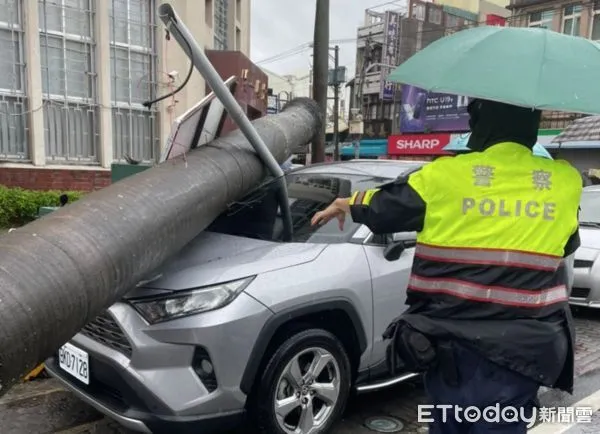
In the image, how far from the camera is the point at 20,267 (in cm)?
208

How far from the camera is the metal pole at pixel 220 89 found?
9.38 ft

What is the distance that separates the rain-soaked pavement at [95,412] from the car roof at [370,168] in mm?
1622

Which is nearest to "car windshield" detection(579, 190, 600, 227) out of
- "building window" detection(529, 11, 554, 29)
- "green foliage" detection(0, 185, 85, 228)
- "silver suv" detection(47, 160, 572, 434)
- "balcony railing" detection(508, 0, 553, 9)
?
"silver suv" detection(47, 160, 572, 434)

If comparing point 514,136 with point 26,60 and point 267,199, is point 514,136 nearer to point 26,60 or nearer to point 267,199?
point 267,199

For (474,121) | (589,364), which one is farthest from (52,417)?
(589,364)

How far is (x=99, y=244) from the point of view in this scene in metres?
2.39

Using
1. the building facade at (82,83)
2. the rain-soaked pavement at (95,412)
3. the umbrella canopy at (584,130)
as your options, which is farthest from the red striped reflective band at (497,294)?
the building facade at (82,83)

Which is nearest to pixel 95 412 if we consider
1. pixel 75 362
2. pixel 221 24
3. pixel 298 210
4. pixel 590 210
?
pixel 75 362

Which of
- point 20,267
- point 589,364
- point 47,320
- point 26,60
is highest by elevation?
point 26,60

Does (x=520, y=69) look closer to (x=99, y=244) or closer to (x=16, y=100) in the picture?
(x=99, y=244)

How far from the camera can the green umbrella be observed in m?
1.85

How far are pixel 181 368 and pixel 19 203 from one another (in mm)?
6349

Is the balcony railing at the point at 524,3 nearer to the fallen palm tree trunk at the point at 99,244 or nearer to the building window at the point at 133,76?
the building window at the point at 133,76

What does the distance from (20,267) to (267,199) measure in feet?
6.71
